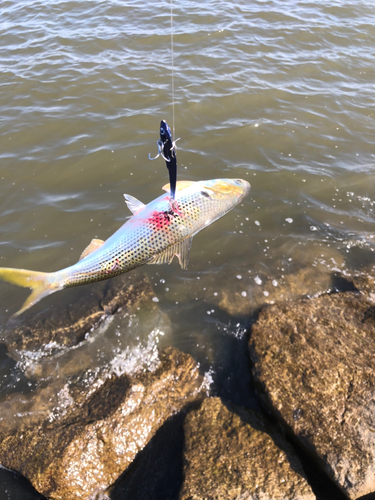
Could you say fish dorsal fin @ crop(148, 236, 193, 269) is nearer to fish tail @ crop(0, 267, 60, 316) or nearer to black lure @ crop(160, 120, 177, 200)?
black lure @ crop(160, 120, 177, 200)

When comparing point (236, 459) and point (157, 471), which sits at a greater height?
point (236, 459)

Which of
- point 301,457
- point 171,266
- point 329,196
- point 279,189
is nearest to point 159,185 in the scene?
point 171,266

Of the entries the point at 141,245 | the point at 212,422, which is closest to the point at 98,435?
the point at 212,422

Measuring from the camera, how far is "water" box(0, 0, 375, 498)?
579 centimetres

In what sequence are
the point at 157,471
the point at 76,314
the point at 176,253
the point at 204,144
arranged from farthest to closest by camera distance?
1. the point at 204,144
2. the point at 76,314
3. the point at 157,471
4. the point at 176,253

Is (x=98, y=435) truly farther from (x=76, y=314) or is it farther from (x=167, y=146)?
(x=167, y=146)

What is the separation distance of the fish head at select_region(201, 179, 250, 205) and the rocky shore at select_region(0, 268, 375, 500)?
191 cm

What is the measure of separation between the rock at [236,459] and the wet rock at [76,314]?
202 centimetres

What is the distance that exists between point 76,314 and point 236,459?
3.02 m

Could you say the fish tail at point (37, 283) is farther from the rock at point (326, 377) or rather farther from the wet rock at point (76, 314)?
the rock at point (326, 377)

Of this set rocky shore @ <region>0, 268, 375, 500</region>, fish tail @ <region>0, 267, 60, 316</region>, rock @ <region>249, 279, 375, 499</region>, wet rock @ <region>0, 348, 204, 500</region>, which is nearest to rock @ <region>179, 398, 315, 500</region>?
rocky shore @ <region>0, 268, 375, 500</region>

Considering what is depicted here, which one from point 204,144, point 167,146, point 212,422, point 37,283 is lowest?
point 212,422

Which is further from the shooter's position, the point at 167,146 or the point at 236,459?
the point at 236,459

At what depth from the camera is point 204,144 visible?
816 centimetres
